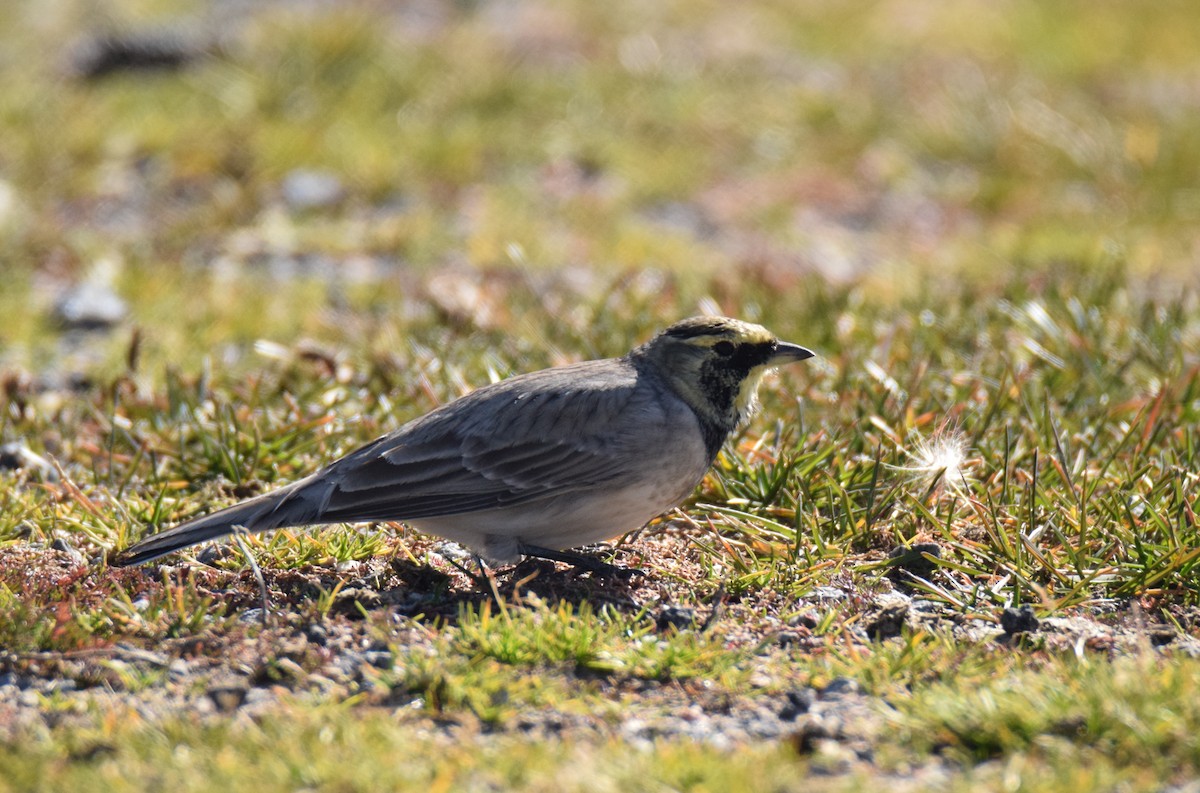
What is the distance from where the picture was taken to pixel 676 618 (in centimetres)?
504

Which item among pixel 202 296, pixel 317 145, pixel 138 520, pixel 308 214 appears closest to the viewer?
pixel 138 520

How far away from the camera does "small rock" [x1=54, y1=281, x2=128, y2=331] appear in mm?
8773

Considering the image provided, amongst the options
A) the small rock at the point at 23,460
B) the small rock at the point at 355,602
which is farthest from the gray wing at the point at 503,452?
the small rock at the point at 23,460

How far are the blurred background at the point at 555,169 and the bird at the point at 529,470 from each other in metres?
2.06

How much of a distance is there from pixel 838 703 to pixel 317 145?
830 cm

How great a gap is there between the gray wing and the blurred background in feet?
6.86

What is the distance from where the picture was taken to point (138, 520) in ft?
19.4

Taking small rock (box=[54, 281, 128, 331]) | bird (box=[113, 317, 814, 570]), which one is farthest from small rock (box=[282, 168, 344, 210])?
bird (box=[113, 317, 814, 570])

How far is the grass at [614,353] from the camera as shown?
4.22m

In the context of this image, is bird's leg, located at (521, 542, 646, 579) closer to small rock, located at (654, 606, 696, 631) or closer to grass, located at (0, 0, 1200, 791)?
grass, located at (0, 0, 1200, 791)

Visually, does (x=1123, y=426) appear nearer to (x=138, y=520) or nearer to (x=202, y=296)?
(x=138, y=520)

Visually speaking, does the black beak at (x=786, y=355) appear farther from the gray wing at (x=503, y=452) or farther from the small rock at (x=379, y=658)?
the small rock at (x=379, y=658)

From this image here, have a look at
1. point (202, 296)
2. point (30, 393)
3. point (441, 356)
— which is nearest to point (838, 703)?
point (441, 356)

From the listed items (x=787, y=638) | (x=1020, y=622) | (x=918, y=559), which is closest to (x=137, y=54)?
(x=918, y=559)
